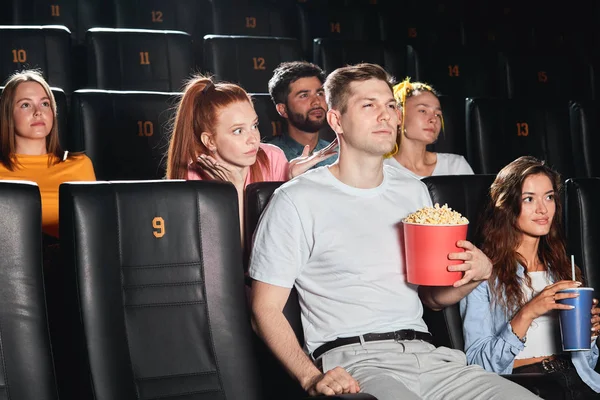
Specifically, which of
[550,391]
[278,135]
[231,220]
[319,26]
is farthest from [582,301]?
[319,26]

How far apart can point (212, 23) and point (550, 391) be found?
1.94 meters

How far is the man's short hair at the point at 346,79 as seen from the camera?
3.97 feet

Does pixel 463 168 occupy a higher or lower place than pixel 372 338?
higher

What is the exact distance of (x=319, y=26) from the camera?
8.97 feet

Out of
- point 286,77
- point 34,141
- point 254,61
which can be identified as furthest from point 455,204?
point 254,61

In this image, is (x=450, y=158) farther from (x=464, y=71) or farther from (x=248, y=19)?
(x=248, y=19)

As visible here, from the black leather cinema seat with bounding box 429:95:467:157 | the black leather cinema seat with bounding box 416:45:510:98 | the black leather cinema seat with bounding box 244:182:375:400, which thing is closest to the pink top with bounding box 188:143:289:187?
the black leather cinema seat with bounding box 244:182:375:400

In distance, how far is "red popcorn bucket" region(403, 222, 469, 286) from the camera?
1.04 m

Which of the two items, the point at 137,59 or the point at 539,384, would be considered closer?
the point at 539,384

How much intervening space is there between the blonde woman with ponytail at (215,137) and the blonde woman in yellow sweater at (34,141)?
378 millimetres

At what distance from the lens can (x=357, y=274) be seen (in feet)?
3.75

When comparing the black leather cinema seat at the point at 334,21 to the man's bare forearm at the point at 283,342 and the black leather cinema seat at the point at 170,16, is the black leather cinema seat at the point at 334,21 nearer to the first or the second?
the black leather cinema seat at the point at 170,16

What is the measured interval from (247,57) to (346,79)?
45.0 inches

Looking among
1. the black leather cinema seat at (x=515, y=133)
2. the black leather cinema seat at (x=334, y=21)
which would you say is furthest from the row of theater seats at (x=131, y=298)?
the black leather cinema seat at (x=334, y=21)
